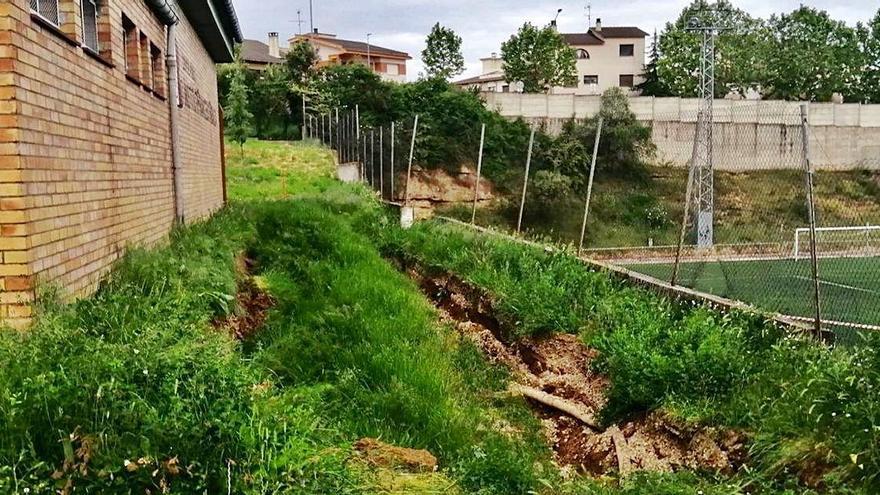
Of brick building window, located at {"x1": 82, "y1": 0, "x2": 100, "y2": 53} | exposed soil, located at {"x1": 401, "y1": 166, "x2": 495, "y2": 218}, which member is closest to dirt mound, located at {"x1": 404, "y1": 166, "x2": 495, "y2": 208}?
exposed soil, located at {"x1": 401, "y1": 166, "x2": 495, "y2": 218}

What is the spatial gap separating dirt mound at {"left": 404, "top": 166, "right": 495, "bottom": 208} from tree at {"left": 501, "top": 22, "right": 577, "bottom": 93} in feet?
52.6

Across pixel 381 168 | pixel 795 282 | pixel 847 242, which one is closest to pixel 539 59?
pixel 381 168

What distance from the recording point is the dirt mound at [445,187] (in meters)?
27.3

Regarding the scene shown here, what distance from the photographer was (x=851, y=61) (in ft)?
146

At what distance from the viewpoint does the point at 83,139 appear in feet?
14.7

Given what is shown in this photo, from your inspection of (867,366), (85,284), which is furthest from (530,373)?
(85,284)

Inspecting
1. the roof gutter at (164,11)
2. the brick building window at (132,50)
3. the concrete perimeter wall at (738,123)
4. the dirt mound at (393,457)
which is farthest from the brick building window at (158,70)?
the concrete perimeter wall at (738,123)

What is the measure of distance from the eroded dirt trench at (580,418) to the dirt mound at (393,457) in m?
1.24

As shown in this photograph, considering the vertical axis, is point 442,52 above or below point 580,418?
above

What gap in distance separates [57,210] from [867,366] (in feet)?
14.9

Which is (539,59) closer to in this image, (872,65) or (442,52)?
(442,52)

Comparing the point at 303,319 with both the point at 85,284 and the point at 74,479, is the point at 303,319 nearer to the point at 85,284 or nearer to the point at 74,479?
the point at 85,284

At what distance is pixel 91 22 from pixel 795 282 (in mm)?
11108

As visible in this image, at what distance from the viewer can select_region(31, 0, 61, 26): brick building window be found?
4.00 meters
